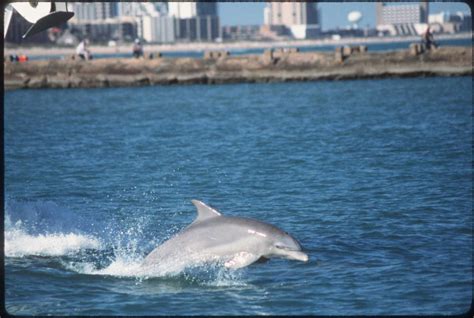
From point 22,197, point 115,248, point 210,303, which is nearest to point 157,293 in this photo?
point 210,303

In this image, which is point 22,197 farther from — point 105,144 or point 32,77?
point 32,77

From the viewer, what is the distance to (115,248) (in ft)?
50.2

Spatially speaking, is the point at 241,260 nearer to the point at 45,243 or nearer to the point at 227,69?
the point at 45,243

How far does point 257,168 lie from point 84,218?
839cm

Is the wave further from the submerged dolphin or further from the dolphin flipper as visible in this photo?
the dolphin flipper

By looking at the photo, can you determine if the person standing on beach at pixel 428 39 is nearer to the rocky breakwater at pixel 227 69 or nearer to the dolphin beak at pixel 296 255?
the rocky breakwater at pixel 227 69

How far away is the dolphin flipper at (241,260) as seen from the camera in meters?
12.8

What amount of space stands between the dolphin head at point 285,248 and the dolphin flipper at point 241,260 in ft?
0.80

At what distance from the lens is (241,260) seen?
1281 centimetres

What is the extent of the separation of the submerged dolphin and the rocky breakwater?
44063mm

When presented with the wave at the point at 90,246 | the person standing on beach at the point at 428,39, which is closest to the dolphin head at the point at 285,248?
the wave at the point at 90,246

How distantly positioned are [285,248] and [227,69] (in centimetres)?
4673

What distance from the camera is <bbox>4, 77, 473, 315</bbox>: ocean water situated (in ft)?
41.3

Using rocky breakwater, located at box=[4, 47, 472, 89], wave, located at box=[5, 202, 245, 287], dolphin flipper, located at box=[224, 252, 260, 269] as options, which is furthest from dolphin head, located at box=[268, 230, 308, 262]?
rocky breakwater, located at box=[4, 47, 472, 89]
